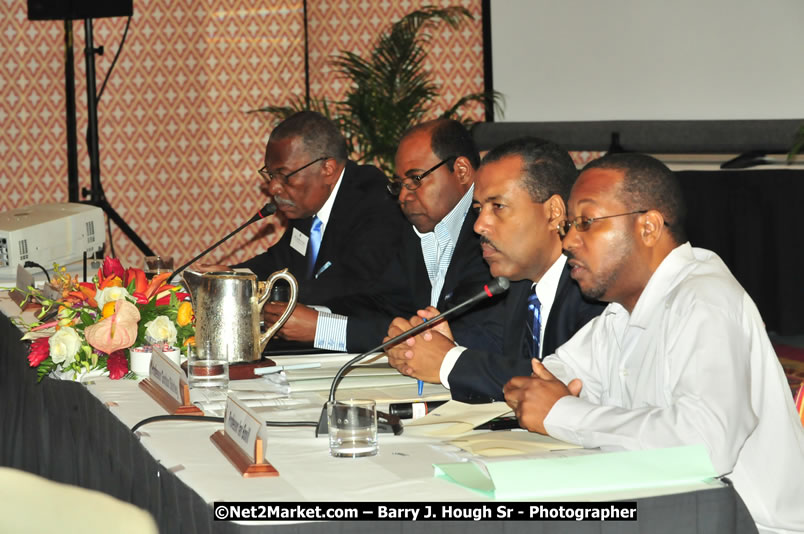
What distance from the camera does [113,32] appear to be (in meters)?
6.39

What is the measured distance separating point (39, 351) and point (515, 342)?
103 cm

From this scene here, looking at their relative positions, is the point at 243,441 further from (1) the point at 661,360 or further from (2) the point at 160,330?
(2) the point at 160,330

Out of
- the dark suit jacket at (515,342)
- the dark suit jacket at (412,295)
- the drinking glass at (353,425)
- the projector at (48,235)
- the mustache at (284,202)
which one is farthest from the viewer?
the projector at (48,235)

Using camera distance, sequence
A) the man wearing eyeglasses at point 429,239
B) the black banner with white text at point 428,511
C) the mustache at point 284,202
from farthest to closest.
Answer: the mustache at point 284,202
the man wearing eyeglasses at point 429,239
the black banner with white text at point 428,511

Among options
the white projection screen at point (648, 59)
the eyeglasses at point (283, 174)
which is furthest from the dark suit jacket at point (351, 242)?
the white projection screen at point (648, 59)

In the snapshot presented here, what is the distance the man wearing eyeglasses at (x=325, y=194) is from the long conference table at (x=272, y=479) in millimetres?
1331

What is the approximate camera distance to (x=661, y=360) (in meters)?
1.62

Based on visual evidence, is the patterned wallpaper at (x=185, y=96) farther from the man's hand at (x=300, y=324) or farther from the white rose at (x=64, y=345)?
the white rose at (x=64, y=345)

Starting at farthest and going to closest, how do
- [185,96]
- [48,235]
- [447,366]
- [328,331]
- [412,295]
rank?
1. [185,96]
2. [48,235]
3. [412,295]
4. [328,331]
5. [447,366]

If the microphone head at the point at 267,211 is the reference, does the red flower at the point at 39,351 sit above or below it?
below

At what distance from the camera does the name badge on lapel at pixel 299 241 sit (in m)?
3.53

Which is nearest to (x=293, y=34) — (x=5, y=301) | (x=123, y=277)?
(x=5, y=301)

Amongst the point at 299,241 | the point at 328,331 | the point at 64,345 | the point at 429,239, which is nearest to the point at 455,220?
the point at 429,239

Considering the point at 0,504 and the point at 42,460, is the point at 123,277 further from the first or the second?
the point at 0,504
